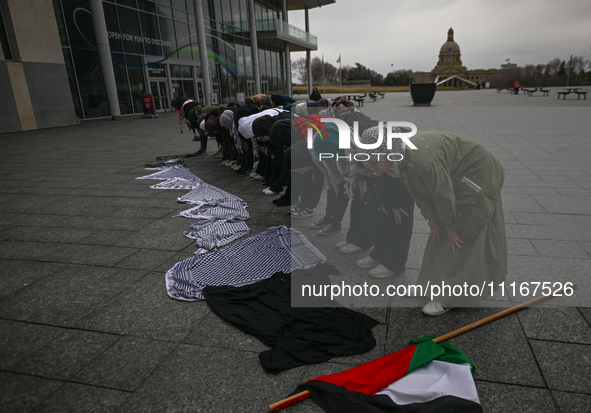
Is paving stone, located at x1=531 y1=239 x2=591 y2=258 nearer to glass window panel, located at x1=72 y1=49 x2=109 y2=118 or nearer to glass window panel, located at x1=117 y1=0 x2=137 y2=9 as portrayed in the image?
glass window panel, located at x1=72 y1=49 x2=109 y2=118

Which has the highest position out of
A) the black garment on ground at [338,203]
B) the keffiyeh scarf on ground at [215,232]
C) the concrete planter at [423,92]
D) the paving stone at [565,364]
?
the concrete planter at [423,92]

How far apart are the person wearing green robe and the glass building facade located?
1839 centimetres

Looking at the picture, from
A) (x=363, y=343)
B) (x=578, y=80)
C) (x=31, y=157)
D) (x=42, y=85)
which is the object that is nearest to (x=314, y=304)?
(x=363, y=343)

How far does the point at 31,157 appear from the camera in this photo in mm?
9594

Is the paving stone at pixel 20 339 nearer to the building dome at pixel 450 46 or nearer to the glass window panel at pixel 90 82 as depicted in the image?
the glass window panel at pixel 90 82

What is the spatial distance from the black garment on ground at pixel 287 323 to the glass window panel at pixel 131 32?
19493 mm

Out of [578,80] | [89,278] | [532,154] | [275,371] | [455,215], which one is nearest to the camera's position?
[275,371]

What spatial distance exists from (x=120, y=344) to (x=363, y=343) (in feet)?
5.35

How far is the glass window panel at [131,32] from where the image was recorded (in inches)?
725

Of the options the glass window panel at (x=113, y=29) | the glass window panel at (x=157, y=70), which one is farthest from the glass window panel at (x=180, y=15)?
the glass window panel at (x=113, y=29)

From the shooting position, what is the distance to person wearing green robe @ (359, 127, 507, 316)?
2.35 m

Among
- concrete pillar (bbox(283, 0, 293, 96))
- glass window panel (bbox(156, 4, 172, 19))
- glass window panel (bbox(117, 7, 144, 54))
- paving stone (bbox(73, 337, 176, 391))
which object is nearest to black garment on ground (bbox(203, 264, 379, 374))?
paving stone (bbox(73, 337, 176, 391))

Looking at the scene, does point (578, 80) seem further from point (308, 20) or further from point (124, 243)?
point (124, 243)

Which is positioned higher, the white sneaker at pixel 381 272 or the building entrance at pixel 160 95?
the building entrance at pixel 160 95
